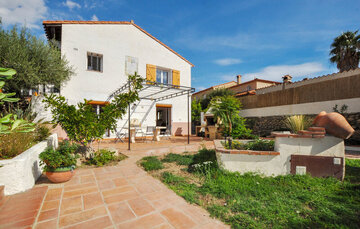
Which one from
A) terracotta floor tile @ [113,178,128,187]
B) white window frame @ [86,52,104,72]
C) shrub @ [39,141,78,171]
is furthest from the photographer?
white window frame @ [86,52,104,72]

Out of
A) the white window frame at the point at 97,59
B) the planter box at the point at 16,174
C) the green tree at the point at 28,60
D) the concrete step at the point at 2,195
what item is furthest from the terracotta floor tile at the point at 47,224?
the white window frame at the point at 97,59

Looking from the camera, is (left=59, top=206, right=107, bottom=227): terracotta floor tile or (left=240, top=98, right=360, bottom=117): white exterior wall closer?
(left=59, top=206, right=107, bottom=227): terracotta floor tile

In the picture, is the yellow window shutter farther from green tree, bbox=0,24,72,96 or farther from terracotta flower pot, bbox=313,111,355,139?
terracotta flower pot, bbox=313,111,355,139

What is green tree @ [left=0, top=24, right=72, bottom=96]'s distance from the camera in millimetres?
5352

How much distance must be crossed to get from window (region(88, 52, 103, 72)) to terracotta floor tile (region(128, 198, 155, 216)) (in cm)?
793

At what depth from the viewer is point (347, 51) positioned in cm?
1029

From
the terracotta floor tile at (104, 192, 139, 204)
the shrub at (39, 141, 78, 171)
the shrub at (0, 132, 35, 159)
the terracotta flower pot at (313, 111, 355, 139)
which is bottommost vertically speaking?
the terracotta floor tile at (104, 192, 139, 204)

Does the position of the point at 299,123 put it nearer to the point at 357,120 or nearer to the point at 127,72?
the point at 357,120

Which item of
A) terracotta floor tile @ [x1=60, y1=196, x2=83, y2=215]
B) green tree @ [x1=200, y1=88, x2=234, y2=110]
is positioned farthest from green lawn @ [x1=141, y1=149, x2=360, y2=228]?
green tree @ [x1=200, y1=88, x2=234, y2=110]

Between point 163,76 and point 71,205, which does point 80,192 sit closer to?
point 71,205

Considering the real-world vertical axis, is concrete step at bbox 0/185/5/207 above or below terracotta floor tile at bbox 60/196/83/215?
above

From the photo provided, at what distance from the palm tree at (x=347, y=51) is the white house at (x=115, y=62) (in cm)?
1054

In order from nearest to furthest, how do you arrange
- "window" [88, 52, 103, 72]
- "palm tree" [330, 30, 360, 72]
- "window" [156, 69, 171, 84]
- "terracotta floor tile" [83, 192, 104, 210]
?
1. "terracotta floor tile" [83, 192, 104, 210]
2. "window" [88, 52, 103, 72]
3. "palm tree" [330, 30, 360, 72]
4. "window" [156, 69, 171, 84]

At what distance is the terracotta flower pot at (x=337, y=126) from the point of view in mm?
2654
